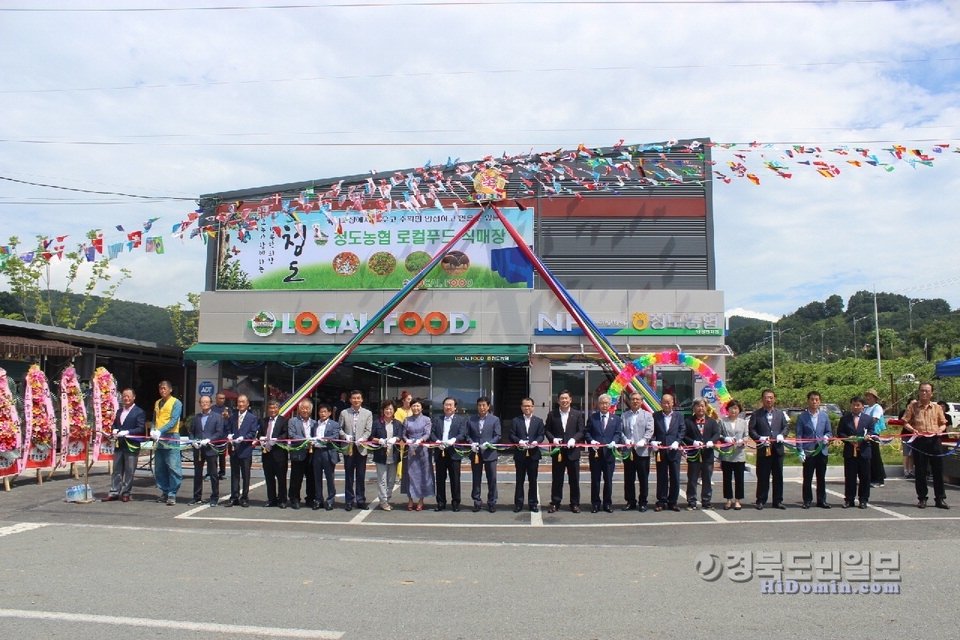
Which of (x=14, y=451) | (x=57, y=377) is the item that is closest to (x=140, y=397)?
(x=57, y=377)

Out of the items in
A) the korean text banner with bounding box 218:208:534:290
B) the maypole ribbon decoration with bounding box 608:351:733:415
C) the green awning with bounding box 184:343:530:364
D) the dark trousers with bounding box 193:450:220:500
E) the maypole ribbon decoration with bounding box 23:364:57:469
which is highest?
the korean text banner with bounding box 218:208:534:290

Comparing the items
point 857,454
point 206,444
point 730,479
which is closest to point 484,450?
point 730,479

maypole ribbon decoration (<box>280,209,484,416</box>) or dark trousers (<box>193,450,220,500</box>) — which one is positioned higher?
maypole ribbon decoration (<box>280,209,484,416</box>)

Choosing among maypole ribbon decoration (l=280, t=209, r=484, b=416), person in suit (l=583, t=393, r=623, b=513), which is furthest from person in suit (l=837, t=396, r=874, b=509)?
maypole ribbon decoration (l=280, t=209, r=484, b=416)

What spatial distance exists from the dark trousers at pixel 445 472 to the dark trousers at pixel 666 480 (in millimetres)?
2842

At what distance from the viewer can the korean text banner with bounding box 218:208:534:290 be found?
20344mm

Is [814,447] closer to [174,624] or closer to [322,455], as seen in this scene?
[322,455]

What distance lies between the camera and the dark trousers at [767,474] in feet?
36.6

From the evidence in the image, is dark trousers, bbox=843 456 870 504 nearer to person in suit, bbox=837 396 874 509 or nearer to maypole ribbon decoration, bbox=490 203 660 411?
person in suit, bbox=837 396 874 509

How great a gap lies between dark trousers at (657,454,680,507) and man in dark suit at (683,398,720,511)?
A: 0.79 ft

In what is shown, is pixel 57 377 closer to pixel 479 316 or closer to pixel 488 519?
pixel 479 316

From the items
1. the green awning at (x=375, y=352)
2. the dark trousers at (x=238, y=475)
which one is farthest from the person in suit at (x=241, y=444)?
the green awning at (x=375, y=352)

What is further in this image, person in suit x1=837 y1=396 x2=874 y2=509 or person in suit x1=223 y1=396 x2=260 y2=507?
person in suit x1=223 y1=396 x2=260 y2=507

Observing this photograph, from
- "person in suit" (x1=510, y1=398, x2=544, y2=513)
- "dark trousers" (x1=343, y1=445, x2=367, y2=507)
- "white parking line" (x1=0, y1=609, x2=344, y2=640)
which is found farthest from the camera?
"dark trousers" (x1=343, y1=445, x2=367, y2=507)
